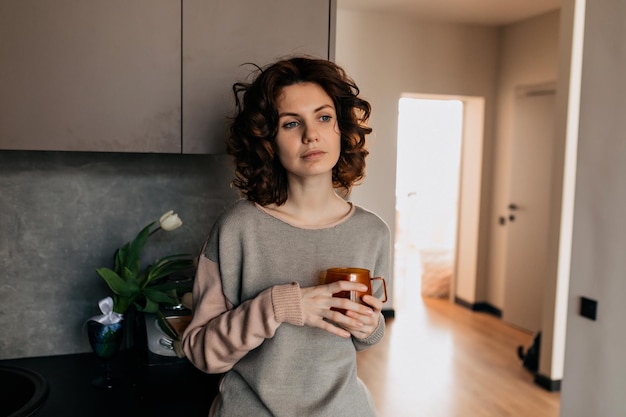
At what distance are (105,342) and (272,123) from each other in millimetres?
739

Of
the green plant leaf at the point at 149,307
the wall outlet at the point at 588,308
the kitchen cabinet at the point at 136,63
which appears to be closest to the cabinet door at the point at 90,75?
the kitchen cabinet at the point at 136,63

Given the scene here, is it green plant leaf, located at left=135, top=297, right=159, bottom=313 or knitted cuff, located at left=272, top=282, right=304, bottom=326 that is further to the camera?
green plant leaf, located at left=135, top=297, right=159, bottom=313

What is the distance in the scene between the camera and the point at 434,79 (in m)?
5.91

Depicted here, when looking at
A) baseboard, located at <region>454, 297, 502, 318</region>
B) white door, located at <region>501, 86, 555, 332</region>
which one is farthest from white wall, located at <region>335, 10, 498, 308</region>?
baseboard, located at <region>454, 297, 502, 318</region>

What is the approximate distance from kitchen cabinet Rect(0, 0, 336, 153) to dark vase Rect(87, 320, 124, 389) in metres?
0.47

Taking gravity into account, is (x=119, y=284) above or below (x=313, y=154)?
below

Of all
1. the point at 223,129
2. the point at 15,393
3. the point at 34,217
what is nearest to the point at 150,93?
the point at 223,129

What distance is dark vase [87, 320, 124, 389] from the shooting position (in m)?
1.53

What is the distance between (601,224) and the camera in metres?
2.24

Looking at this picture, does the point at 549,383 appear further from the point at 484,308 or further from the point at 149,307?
the point at 149,307

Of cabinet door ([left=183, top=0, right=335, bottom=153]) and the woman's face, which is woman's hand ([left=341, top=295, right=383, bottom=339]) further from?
cabinet door ([left=183, top=0, right=335, bottom=153])

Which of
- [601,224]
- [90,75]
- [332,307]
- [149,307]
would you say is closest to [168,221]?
[149,307]

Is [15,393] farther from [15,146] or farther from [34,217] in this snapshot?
[15,146]

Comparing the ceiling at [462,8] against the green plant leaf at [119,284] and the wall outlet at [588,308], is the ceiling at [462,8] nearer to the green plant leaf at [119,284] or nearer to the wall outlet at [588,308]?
the wall outlet at [588,308]
